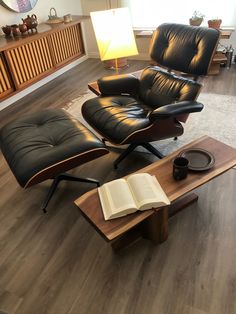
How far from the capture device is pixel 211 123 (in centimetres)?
240

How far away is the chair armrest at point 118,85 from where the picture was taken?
82.4 inches

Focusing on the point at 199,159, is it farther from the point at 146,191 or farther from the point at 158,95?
the point at 158,95

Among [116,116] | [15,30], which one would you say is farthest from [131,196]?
[15,30]

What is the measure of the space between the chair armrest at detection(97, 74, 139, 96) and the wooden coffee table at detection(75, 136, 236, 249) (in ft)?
2.79

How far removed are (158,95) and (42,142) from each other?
96 cm

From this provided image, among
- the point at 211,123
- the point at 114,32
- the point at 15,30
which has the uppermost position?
the point at 15,30

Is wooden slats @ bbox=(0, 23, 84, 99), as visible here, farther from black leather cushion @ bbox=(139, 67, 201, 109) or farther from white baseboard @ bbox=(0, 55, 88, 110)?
black leather cushion @ bbox=(139, 67, 201, 109)

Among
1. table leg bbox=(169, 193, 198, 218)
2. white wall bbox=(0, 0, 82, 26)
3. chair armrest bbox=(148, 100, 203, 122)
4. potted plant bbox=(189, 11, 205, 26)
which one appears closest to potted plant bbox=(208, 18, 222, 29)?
potted plant bbox=(189, 11, 205, 26)

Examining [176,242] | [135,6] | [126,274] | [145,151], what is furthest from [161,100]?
[135,6]

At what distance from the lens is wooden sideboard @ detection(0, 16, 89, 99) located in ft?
9.06

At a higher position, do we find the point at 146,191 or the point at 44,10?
the point at 44,10

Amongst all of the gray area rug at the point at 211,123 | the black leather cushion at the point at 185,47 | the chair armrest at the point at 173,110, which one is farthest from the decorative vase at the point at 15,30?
the chair armrest at the point at 173,110

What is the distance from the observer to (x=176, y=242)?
1.44 m

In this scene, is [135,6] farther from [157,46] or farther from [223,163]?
[223,163]
